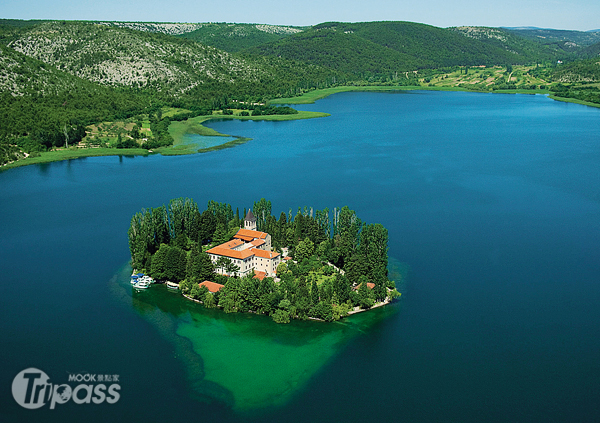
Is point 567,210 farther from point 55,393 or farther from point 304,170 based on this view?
point 55,393

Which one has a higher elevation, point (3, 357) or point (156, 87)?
point (156, 87)

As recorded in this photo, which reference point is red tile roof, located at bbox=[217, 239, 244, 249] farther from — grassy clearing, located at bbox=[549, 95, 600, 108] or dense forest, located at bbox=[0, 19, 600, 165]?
grassy clearing, located at bbox=[549, 95, 600, 108]

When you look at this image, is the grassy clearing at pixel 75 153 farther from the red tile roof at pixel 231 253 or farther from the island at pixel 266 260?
the red tile roof at pixel 231 253

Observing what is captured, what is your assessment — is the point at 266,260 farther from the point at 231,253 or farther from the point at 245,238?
the point at 245,238

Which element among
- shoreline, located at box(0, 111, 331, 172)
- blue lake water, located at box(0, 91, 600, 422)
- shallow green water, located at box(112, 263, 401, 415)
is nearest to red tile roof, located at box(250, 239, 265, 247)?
shallow green water, located at box(112, 263, 401, 415)

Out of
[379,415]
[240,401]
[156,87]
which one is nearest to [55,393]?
[240,401]

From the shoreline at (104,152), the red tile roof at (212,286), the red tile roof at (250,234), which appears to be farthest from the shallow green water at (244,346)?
the shoreline at (104,152)
